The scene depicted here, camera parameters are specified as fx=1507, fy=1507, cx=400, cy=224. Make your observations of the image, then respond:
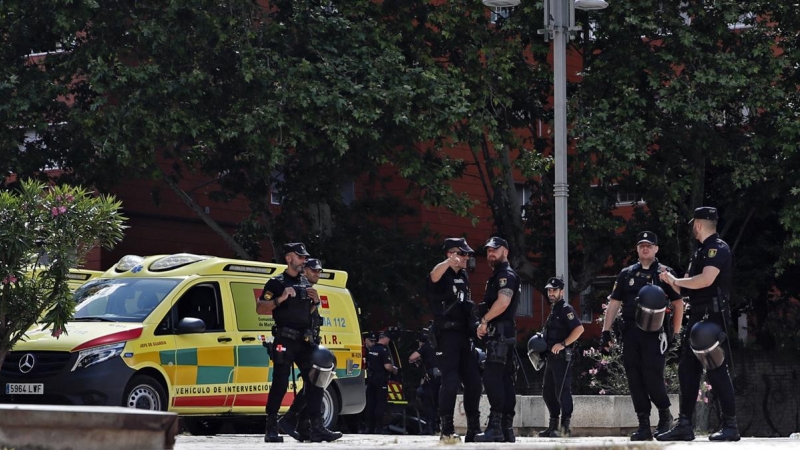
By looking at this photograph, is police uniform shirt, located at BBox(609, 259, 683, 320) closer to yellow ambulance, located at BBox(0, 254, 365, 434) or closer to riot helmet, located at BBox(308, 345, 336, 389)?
riot helmet, located at BBox(308, 345, 336, 389)

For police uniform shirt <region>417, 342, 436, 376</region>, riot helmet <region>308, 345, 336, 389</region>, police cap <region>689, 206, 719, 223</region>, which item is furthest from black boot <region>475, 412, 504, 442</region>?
police uniform shirt <region>417, 342, 436, 376</region>

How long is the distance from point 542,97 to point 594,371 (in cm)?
Answer: 768

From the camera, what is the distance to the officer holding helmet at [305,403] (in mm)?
13023

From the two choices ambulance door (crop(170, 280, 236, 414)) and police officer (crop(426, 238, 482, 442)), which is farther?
ambulance door (crop(170, 280, 236, 414))

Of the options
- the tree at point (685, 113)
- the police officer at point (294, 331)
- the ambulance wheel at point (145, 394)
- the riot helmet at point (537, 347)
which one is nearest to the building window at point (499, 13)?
the tree at point (685, 113)

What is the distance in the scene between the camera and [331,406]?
54.2 ft

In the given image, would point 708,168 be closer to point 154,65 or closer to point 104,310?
point 154,65

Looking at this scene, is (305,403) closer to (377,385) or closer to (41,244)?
(41,244)

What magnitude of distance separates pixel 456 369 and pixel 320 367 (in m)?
1.38

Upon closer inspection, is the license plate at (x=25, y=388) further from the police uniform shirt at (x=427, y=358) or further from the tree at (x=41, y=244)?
the police uniform shirt at (x=427, y=358)

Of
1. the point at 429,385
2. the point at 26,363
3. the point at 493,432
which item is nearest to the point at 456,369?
the point at 493,432

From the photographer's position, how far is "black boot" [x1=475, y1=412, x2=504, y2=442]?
467 inches

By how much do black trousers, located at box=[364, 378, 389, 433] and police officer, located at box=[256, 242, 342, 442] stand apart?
33.7 feet

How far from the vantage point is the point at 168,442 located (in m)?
8.43
